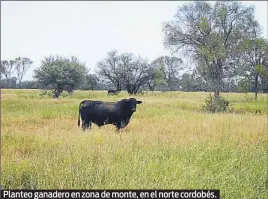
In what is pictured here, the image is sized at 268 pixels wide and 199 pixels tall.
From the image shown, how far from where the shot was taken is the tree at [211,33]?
18797 millimetres

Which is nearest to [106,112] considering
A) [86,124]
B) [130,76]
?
[86,124]

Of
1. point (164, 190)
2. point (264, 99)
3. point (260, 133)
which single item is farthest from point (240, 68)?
point (164, 190)

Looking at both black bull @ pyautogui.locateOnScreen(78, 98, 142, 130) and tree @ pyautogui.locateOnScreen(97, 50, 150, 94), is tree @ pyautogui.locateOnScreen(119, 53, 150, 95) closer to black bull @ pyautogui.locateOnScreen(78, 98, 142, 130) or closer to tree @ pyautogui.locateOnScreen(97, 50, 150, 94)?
tree @ pyautogui.locateOnScreen(97, 50, 150, 94)

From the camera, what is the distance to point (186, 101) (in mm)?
17141

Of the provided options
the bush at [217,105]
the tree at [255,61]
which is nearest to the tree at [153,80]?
the bush at [217,105]

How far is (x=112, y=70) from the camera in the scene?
1873 centimetres

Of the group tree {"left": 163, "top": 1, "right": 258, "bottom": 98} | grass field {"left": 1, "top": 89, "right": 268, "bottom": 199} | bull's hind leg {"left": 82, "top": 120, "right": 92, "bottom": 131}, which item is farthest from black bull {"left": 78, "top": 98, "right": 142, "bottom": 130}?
tree {"left": 163, "top": 1, "right": 258, "bottom": 98}

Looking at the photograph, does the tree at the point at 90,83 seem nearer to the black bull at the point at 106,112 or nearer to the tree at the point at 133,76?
the tree at the point at 133,76

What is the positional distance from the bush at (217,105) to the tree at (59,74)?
1286cm

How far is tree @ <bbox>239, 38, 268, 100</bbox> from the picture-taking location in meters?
13.8

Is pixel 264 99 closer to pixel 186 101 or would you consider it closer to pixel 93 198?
pixel 186 101

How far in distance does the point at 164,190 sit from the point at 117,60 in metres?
16.9

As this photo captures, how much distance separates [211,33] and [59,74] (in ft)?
39.7

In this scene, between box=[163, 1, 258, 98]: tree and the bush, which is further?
box=[163, 1, 258, 98]: tree
